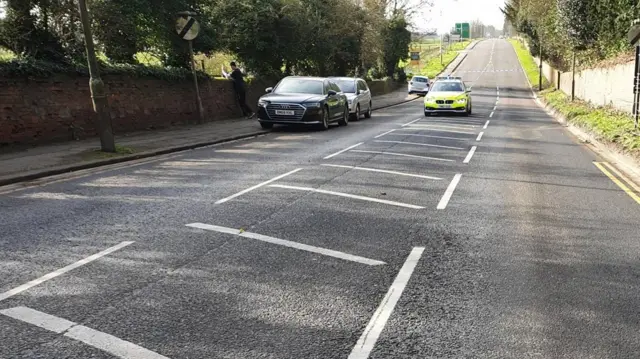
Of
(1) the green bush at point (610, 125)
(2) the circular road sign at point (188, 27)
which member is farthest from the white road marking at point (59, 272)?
(2) the circular road sign at point (188, 27)

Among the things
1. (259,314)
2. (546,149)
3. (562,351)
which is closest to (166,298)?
(259,314)

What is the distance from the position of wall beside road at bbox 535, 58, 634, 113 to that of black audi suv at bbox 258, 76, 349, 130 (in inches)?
389

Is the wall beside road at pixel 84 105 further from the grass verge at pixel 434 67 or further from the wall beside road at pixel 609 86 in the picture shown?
the grass verge at pixel 434 67

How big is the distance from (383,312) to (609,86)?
70.8ft

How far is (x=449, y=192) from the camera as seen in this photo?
791 cm

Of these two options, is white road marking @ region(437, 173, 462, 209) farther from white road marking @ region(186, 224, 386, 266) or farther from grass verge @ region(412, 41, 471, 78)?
grass verge @ region(412, 41, 471, 78)

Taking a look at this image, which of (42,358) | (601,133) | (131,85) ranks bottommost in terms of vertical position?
(601,133)

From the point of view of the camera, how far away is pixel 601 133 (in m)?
15.2

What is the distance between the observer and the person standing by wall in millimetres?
20445

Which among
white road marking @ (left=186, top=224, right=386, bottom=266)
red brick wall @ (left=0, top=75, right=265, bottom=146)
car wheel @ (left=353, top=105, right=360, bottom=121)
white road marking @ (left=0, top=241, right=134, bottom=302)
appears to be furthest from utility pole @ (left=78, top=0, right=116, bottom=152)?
car wheel @ (left=353, top=105, right=360, bottom=121)

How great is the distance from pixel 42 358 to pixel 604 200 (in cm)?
712

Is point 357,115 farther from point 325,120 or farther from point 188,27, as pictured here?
point 188,27

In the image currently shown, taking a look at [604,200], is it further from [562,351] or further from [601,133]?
[601,133]

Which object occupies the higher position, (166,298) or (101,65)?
(101,65)
